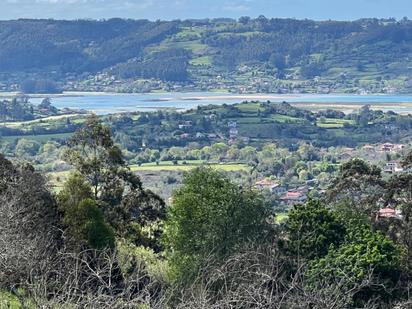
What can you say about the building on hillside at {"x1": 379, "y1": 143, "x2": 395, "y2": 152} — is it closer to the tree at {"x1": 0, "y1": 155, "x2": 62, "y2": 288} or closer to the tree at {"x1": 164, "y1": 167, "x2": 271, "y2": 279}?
the tree at {"x1": 0, "y1": 155, "x2": 62, "y2": 288}

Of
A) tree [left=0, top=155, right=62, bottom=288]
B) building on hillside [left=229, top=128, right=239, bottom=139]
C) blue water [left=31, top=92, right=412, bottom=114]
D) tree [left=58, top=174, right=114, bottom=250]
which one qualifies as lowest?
blue water [left=31, top=92, right=412, bottom=114]

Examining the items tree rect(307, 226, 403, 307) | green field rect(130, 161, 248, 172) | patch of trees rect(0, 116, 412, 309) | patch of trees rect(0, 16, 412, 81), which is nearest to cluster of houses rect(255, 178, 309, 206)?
green field rect(130, 161, 248, 172)

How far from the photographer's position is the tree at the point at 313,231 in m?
15.9

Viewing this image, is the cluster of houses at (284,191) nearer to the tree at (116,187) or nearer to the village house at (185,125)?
the tree at (116,187)

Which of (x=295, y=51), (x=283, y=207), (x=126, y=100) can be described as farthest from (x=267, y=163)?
(x=295, y=51)

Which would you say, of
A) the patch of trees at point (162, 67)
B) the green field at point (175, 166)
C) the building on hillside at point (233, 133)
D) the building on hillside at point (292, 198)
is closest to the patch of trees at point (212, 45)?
the patch of trees at point (162, 67)

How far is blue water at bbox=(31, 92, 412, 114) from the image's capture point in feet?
348

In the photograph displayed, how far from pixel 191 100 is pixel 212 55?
42.8 meters

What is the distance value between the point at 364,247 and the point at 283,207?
23.2 metres

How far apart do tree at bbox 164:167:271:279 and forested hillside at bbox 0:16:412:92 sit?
4699 inches

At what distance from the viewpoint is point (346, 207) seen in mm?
17609

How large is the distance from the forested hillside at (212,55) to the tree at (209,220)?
11936cm

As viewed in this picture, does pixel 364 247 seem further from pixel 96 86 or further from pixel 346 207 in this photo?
pixel 96 86

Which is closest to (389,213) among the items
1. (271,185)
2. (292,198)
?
(292,198)
